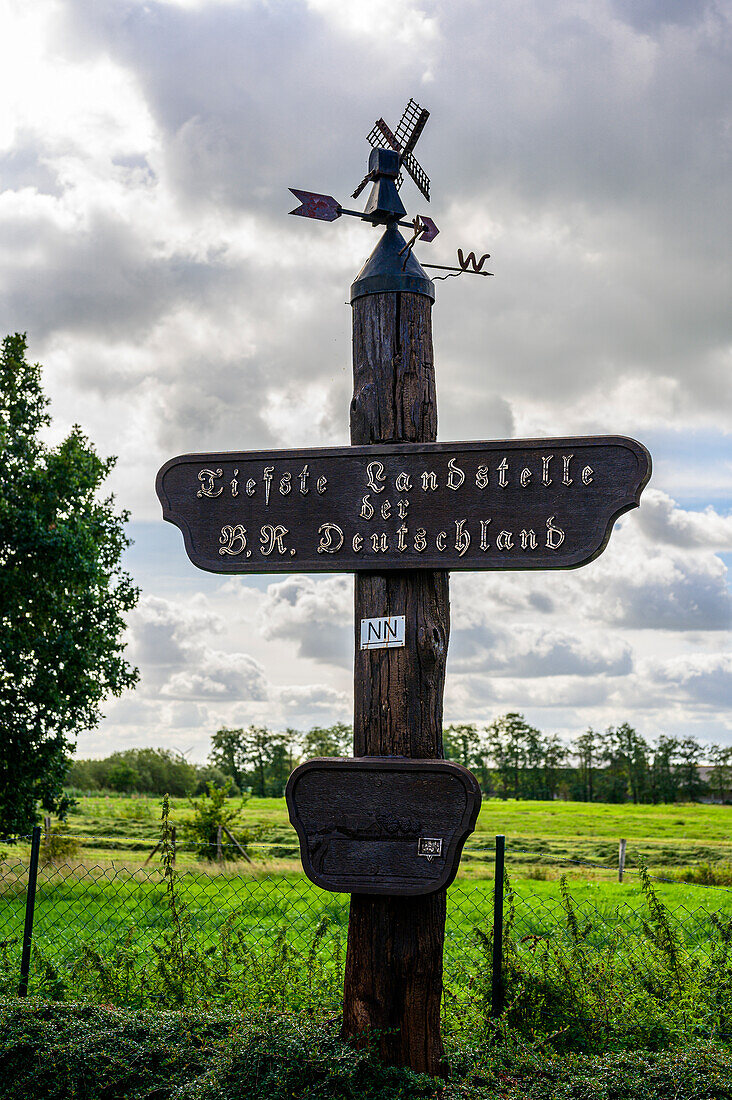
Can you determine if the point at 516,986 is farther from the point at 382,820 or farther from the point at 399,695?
the point at 399,695

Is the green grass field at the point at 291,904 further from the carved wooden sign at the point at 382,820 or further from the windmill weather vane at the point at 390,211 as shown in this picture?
the windmill weather vane at the point at 390,211

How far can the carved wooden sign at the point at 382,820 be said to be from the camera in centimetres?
499

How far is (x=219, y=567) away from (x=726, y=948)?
493 cm

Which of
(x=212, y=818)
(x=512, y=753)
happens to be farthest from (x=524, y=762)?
(x=212, y=818)

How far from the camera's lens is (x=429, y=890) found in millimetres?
4953

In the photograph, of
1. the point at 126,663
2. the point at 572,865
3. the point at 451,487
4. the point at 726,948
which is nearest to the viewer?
the point at 451,487

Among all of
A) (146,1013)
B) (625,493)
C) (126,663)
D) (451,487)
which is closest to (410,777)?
(451,487)

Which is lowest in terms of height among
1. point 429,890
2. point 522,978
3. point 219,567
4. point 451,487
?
point 522,978

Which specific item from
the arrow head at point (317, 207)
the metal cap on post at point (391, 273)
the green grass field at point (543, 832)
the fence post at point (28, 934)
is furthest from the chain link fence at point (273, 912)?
the arrow head at point (317, 207)

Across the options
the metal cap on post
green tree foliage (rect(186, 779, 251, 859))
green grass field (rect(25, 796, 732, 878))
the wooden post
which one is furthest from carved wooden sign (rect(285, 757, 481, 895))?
green tree foliage (rect(186, 779, 251, 859))

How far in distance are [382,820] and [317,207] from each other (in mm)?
3794

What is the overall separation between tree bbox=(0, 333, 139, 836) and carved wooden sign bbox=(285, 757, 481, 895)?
1334cm

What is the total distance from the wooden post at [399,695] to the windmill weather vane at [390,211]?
0.15m

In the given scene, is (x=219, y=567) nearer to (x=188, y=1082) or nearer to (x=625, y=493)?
(x=625, y=493)
